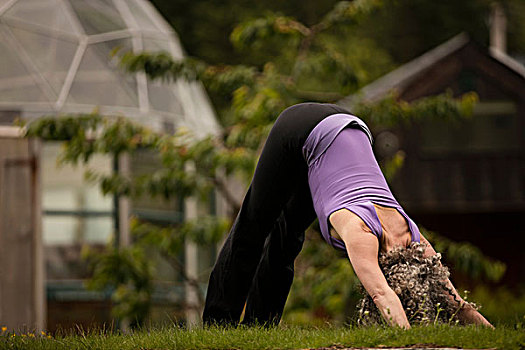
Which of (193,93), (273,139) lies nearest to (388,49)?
(193,93)

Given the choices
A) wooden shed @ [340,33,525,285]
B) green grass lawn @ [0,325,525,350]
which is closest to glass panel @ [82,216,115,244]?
green grass lawn @ [0,325,525,350]

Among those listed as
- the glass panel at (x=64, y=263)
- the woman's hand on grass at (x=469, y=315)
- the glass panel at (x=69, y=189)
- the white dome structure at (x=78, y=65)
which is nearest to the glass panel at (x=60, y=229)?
the glass panel at (x=64, y=263)

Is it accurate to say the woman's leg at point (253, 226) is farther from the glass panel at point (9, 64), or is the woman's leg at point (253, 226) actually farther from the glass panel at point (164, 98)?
the glass panel at point (164, 98)

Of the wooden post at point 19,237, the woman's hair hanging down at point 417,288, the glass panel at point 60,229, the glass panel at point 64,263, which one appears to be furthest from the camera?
the glass panel at point 60,229

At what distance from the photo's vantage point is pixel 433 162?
24859 millimetres

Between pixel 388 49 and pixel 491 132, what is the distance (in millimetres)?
12362

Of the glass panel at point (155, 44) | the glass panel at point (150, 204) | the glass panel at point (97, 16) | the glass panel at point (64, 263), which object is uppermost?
the glass panel at point (97, 16)

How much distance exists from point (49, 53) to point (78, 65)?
449 millimetres

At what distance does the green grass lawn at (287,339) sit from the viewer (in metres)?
3.93

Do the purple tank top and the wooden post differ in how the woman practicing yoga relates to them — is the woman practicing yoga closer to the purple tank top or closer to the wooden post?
the purple tank top

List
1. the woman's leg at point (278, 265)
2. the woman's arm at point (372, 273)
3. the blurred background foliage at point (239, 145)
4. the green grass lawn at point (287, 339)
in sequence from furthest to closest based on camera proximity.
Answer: the blurred background foliage at point (239, 145) → the woman's leg at point (278, 265) → the woman's arm at point (372, 273) → the green grass lawn at point (287, 339)

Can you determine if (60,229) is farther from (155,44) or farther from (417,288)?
(417,288)

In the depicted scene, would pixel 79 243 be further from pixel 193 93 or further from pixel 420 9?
pixel 420 9

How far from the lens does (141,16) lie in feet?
46.3
